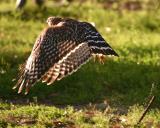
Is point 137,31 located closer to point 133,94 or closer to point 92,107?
point 133,94

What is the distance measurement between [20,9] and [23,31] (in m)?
1.74

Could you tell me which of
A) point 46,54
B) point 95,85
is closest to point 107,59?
point 95,85

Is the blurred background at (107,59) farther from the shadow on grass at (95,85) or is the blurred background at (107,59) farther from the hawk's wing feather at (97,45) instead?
the hawk's wing feather at (97,45)

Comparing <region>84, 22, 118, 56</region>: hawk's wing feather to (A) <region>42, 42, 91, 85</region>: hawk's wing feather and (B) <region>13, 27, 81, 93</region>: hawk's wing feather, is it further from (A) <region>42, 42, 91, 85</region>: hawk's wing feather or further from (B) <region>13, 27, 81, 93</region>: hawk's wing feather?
(B) <region>13, 27, 81, 93</region>: hawk's wing feather

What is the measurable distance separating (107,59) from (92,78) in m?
1.17

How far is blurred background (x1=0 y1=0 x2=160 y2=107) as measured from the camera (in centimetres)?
1144

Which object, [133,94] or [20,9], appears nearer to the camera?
[133,94]

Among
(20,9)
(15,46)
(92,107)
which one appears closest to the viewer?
(92,107)

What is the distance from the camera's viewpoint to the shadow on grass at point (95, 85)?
11.2 metres

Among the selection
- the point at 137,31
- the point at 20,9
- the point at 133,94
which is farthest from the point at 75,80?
the point at 20,9

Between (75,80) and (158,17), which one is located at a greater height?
(158,17)

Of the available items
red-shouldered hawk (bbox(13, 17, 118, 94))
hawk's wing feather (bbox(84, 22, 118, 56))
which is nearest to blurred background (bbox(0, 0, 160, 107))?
hawk's wing feather (bbox(84, 22, 118, 56))

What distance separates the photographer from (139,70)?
12.5 meters

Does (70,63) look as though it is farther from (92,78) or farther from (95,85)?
(92,78)
